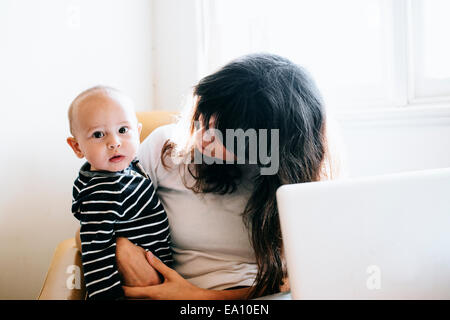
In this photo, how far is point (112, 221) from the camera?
A: 2.55 ft

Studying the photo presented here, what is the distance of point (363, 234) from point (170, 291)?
1.60 feet

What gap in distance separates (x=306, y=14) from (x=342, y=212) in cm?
133

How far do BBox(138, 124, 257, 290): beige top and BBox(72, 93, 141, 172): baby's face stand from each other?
0.16m

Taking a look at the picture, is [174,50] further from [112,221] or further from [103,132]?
[112,221]

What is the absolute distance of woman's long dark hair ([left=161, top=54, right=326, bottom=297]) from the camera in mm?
722

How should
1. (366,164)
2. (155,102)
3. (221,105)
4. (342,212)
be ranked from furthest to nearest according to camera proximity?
(155,102)
(366,164)
(221,105)
(342,212)

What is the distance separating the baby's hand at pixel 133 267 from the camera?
795 mm

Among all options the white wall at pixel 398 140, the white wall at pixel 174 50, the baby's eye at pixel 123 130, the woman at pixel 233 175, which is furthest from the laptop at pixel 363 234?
the white wall at pixel 174 50

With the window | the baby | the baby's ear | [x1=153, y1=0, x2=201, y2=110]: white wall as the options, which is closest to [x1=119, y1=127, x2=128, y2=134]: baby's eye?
the baby
